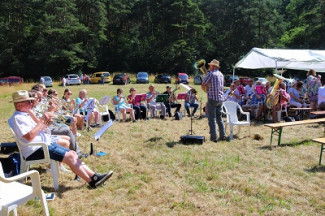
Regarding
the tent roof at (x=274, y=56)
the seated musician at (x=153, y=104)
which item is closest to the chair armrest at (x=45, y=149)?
the seated musician at (x=153, y=104)

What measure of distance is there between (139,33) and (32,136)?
4554 cm

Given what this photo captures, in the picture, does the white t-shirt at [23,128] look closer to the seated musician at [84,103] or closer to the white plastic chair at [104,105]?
the seated musician at [84,103]

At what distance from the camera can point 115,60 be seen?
45.2 meters

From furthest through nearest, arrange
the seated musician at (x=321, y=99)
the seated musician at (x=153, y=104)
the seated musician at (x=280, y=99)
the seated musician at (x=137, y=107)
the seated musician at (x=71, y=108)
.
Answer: the seated musician at (x=153, y=104) → the seated musician at (x=137, y=107) → the seated musician at (x=280, y=99) → the seated musician at (x=321, y=99) → the seated musician at (x=71, y=108)

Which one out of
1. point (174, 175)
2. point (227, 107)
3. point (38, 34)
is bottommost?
point (174, 175)

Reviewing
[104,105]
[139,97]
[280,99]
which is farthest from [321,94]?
[104,105]

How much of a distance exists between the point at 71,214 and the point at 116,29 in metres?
46.8

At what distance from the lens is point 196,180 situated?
4500 mm

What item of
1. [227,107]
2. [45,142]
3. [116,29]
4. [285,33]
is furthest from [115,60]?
[45,142]

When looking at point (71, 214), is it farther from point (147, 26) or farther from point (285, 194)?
point (147, 26)

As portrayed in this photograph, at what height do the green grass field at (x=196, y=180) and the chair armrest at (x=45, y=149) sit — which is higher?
the chair armrest at (x=45, y=149)

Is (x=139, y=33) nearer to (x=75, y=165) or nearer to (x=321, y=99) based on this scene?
(x=321, y=99)

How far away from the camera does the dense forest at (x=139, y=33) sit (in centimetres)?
3884

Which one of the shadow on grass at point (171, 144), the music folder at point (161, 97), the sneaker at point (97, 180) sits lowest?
the shadow on grass at point (171, 144)
